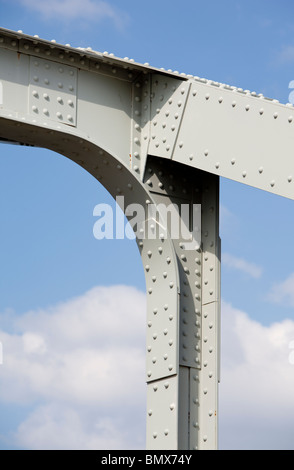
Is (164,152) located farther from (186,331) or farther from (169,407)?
(169,407)

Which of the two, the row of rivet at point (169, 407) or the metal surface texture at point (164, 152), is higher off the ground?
the metal surface texture at point (164, 152)

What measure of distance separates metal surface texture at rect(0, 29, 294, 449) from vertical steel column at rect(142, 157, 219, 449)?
11 millimetres

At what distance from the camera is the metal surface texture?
9.31 metres

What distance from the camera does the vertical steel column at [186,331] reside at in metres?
9.41

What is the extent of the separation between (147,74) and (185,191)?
1.25 m

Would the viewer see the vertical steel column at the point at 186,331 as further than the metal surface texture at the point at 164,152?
Yes

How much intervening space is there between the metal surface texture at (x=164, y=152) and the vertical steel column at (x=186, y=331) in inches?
0.4

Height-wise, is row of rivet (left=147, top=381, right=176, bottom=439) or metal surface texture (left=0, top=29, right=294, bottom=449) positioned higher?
metal surface texture (left=0, top=29, right=294, bottom=449)

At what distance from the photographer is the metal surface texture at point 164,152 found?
367 inches

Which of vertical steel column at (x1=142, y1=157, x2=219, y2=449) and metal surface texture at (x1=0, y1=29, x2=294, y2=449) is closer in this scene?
metal surface texture at (x1=0, y1=29, x2=294, y2=449)
